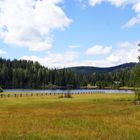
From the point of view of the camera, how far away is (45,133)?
28781 mm

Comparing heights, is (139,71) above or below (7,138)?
above

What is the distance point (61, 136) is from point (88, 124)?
9.63 meters

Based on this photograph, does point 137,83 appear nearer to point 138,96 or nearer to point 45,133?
point 138,96

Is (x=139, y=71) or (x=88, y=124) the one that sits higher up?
(x=139, y=71)

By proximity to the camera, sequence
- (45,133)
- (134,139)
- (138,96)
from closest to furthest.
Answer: (134,139)
(45,133)
(138,96)

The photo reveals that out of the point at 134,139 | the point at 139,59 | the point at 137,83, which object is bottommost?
the point at 134,139

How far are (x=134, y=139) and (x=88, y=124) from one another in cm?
1210

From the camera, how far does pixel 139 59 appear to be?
3622 inches

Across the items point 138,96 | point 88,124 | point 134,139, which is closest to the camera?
point 134,139

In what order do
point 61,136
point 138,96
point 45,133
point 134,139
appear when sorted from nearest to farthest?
1. point 134,139
2. point 61,136
3. point 45,133
4. point 138,96

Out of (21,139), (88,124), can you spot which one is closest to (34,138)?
(21,139)

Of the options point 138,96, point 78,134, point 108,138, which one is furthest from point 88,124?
point 138,96

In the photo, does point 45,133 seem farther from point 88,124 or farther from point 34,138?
point 88,124

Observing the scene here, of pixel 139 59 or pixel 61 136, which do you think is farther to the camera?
pixel 139 59
